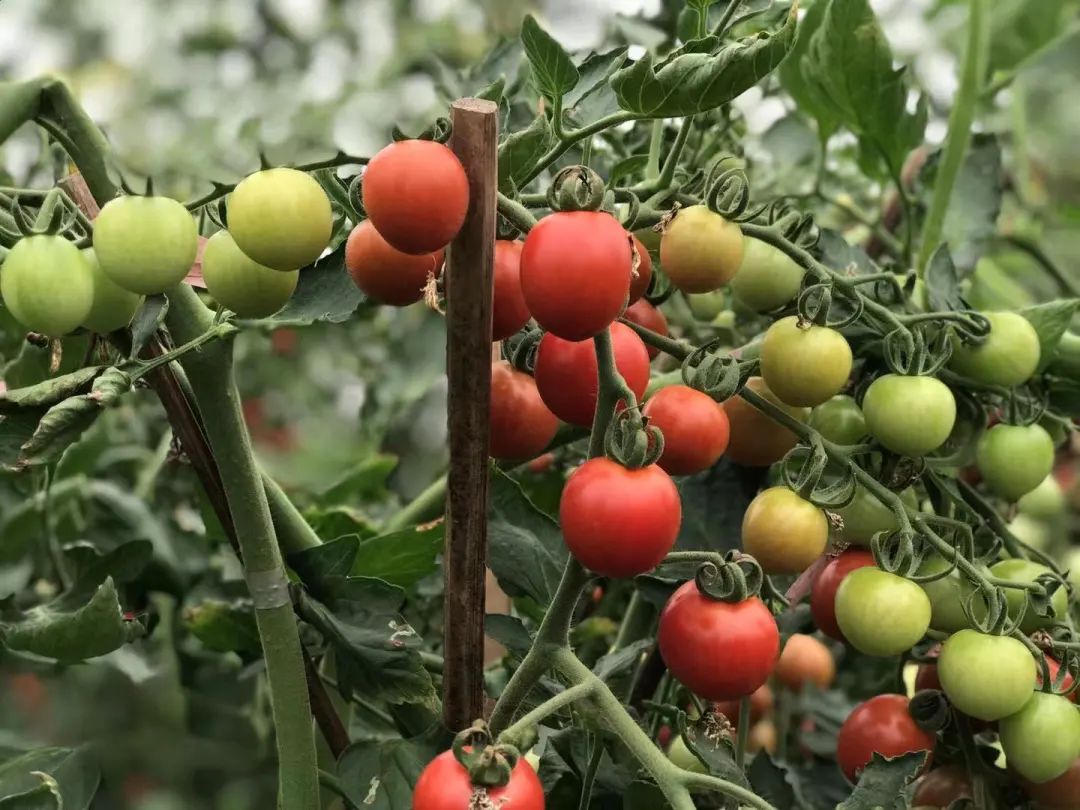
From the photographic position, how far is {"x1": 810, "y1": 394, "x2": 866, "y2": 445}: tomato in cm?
57

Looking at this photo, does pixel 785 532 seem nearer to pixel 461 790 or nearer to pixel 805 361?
pixel 805 361

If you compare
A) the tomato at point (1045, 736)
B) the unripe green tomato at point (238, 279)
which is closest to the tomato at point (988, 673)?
the tomato at point (1045, 736)

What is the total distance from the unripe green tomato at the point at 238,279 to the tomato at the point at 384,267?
27 mm

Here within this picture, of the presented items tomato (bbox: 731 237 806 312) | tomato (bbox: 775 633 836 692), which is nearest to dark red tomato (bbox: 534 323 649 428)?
tomato (bbox: 731 237 806 312)

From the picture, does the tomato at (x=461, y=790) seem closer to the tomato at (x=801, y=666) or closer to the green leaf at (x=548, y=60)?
the green leaf at (x=548, y=60)

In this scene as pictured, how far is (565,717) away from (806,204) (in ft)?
1.50

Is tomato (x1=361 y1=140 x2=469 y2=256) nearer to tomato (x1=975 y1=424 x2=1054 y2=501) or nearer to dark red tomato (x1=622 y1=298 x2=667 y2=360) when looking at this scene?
dark red tomato (x1=622 y1=298 x2=667 y2=360)

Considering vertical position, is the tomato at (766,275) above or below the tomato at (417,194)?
below

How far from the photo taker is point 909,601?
1.65ft

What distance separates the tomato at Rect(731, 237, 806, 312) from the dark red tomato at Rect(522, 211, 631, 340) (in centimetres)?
18

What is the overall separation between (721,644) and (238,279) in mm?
228

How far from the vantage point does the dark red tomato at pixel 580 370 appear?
44cm

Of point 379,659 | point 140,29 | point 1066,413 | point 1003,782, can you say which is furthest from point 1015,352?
point 140,29

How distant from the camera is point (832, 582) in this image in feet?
1.85
